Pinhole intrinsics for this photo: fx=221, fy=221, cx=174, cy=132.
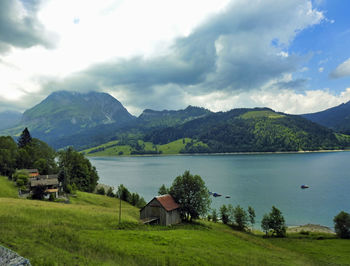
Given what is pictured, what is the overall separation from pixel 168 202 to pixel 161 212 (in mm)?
3104

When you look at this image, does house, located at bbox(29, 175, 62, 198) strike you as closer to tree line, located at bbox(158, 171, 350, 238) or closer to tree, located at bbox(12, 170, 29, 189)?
tree, located at bbox(12, 170, 29, 189)

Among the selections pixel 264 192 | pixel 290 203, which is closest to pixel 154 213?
pixel 290 203

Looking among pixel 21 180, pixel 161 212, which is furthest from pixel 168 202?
pixel 21 180

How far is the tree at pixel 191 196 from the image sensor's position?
164 feet

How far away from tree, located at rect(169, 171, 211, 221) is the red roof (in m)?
1.54

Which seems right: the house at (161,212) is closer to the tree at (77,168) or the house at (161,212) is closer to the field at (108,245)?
the field at (108,245)

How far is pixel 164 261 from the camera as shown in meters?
22.7

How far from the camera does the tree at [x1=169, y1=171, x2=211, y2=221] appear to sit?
50125 millimetres

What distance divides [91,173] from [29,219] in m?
68.2

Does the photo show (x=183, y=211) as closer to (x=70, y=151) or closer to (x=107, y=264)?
(x=107, y=264)

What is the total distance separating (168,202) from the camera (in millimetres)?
48562

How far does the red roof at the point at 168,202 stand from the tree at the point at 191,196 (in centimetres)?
154

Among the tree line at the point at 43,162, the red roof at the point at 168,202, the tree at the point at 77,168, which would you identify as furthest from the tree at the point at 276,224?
the tree at the point at 77,168

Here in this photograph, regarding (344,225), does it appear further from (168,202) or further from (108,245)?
(108,245)
